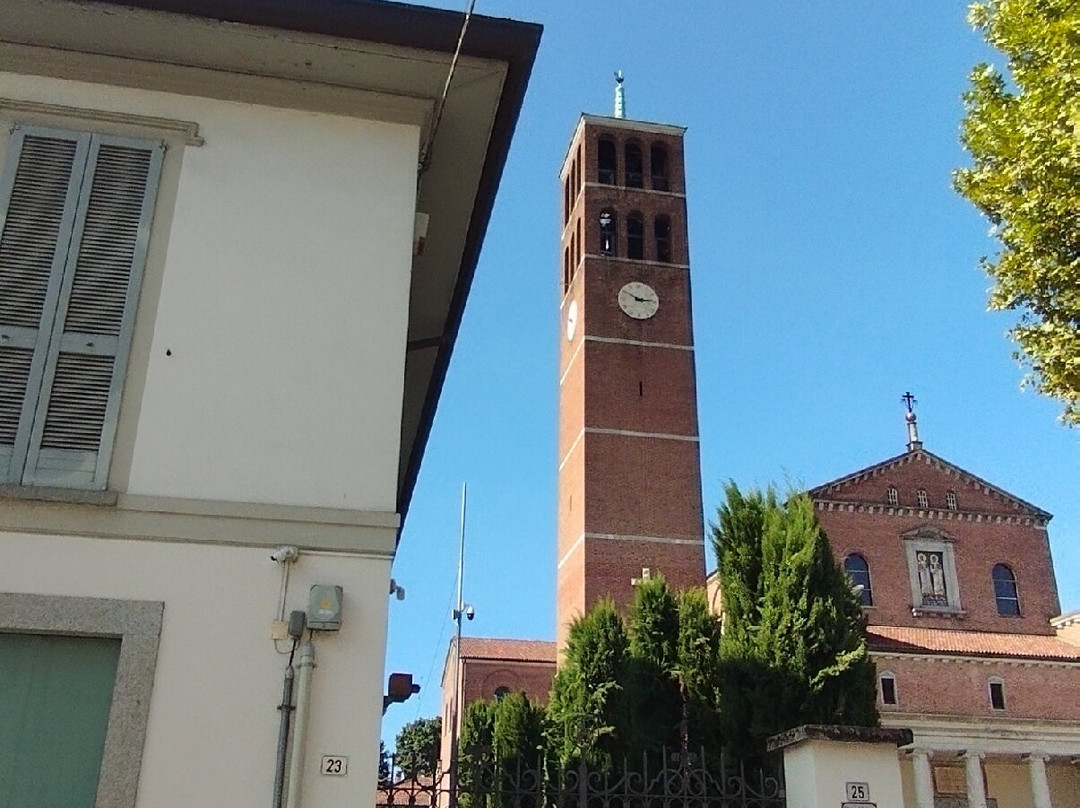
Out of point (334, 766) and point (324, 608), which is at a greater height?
point (324, 608)

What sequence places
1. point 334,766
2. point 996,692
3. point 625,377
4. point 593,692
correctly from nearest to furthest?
point 334,766 → point 593,692 → point 996,692 → point 625,377

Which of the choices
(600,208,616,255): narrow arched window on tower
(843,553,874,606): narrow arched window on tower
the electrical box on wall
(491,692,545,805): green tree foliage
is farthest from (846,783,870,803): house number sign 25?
(600,208,616,255): narrow arched window on tower

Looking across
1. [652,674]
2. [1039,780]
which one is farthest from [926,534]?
[652,674]

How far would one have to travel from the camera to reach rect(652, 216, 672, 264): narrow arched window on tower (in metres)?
41.3

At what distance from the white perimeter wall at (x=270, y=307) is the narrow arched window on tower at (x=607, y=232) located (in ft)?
114

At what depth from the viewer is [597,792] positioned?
20.8ft

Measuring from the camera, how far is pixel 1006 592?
3681cm

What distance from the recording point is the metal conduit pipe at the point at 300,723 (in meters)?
4.95

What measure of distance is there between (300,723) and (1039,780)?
31.8 m

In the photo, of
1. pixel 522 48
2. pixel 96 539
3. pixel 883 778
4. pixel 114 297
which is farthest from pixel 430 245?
pixel 883 778

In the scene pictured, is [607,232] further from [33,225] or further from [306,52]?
[33,225]

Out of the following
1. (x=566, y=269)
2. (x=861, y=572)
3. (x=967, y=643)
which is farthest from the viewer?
(x=566, y=269)

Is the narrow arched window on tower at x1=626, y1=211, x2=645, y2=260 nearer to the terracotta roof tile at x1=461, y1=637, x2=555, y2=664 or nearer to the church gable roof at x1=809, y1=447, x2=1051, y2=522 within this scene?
the church gable roof at x1=809, y1=447, x2=1051, y2=522

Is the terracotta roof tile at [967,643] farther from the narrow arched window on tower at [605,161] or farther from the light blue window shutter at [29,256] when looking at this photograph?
the light blue window shutter at [29,256]
